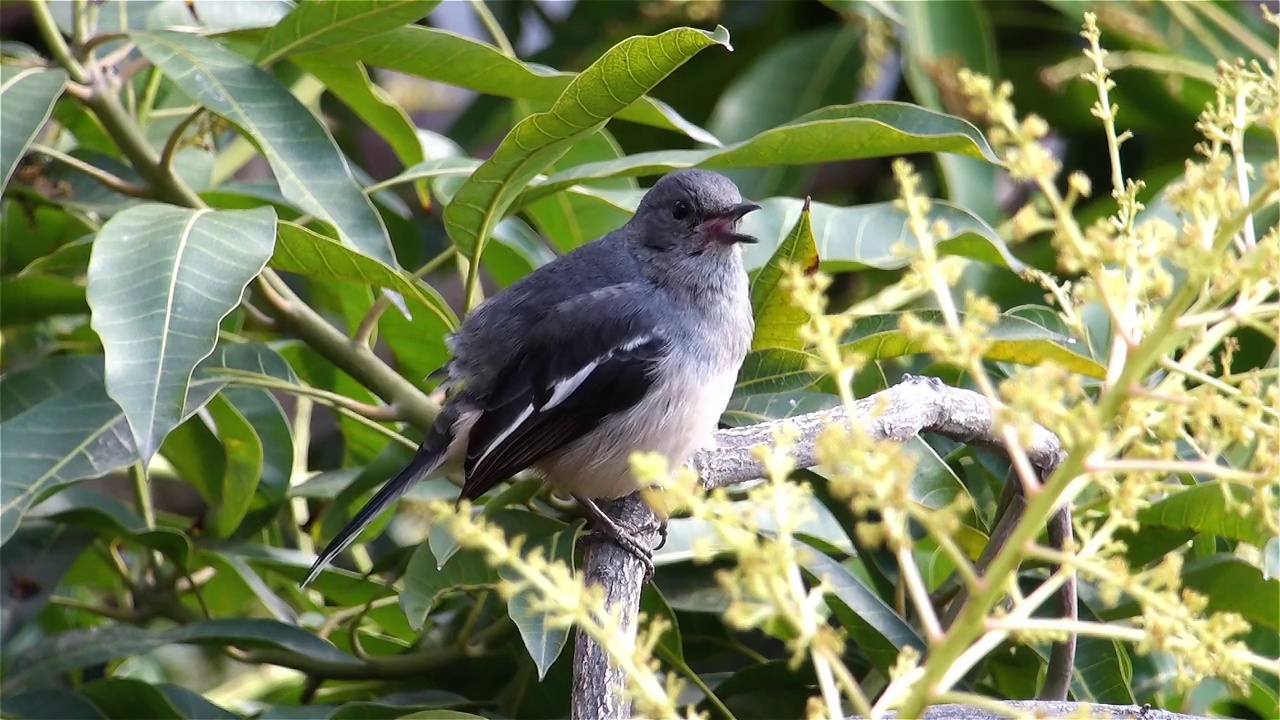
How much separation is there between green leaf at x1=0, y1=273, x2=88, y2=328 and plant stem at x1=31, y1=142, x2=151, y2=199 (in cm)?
27

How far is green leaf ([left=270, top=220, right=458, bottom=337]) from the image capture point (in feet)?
7.91

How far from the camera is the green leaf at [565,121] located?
2.24 metres

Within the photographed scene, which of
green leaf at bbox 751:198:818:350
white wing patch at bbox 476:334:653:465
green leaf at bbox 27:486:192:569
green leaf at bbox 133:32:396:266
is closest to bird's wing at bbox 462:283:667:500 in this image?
white wing patch at bbox 476:334:653:465

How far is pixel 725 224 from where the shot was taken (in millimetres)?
3186

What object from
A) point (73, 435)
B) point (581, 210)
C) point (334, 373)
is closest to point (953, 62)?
point (581, 210)

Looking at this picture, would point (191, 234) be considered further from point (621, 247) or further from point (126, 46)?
point (621, 247)

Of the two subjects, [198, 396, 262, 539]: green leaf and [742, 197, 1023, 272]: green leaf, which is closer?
[742, 197, 1023, 272]: green leaf

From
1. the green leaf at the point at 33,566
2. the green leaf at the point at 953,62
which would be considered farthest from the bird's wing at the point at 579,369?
the green leaf at the point at 953,62

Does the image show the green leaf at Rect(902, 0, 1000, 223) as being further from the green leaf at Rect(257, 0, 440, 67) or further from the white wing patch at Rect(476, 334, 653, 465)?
the green leaf at Rect(257, 0, 440, 67)

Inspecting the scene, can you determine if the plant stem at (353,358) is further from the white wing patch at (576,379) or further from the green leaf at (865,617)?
the green leaf at (865,617)

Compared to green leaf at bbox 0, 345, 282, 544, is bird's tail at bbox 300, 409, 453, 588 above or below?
below

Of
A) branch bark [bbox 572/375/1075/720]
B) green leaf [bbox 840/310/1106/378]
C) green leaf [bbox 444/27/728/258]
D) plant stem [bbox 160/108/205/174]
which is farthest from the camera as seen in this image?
plant stem [bbox 160/108/205/174]

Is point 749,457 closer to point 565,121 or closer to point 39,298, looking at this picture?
point 565,121

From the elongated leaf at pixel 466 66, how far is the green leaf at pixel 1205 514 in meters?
1.18
